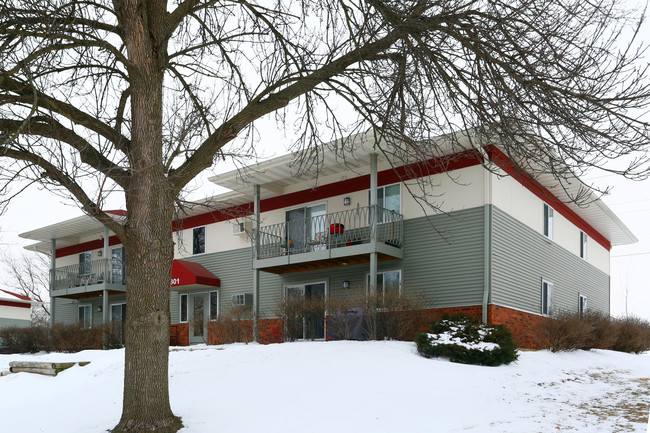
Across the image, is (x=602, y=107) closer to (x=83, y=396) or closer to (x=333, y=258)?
(x=83, y=396)

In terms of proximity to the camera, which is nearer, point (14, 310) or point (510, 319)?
point (510, 319)

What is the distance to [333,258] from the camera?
16.5 m

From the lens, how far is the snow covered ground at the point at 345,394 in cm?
759

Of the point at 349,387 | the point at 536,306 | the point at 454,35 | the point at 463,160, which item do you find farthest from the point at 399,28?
the point at 536,306

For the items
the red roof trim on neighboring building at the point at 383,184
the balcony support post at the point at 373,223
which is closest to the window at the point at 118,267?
the red roof trim on neighboring building at the point at 383,184

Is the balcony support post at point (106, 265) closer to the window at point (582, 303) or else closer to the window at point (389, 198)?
the window at point (389, 198)

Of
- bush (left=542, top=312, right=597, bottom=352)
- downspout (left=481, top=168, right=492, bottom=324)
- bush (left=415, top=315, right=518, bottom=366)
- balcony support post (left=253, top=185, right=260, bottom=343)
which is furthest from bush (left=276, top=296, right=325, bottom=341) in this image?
bush (left=542, top=312, right=597, bottom=352)

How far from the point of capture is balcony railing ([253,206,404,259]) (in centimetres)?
1647

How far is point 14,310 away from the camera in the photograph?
32344 millimetres

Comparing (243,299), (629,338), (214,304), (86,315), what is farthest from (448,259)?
(86,315)

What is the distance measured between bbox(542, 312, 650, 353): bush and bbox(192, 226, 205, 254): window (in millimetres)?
12864

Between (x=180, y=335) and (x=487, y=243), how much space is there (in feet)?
41.3

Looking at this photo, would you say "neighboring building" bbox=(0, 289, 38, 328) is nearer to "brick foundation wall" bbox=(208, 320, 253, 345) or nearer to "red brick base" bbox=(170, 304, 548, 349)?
"red brick base" bbox=(170, 304, 548, 349)

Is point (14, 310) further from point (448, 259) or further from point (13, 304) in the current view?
point (448, 259)
